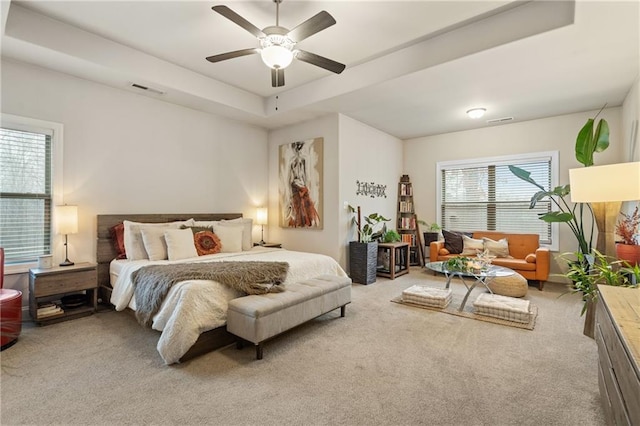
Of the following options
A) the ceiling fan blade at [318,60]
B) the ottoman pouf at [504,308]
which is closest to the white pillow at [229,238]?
the ceiling fan blade at [318,60]

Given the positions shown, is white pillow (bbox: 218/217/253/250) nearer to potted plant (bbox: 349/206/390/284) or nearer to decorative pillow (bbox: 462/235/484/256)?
potted plant (bbox: 349/206/390/284)

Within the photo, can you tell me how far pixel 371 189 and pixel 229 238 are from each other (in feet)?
9.23

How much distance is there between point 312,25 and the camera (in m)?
2.43

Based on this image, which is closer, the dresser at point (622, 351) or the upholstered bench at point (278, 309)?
the dresser at point (622, 351)

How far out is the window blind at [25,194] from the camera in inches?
132

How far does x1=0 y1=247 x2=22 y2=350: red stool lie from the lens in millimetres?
2639

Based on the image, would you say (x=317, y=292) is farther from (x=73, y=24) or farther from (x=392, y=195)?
(x=392, y=195)

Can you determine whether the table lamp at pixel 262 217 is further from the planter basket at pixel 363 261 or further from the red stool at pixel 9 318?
the red stool at pixel 9 318

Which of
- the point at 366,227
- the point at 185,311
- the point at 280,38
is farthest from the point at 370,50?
the point at 185,311

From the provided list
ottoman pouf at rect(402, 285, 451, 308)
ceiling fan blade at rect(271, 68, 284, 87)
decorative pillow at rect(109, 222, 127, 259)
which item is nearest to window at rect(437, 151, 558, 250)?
ottoman pouf at rect(402, 285, 451, 308)

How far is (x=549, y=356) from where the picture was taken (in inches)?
101

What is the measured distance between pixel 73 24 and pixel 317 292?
12.0ft

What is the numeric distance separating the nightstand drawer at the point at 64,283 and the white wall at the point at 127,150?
1.66 feet

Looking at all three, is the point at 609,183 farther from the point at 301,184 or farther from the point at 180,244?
the point at 180,244
